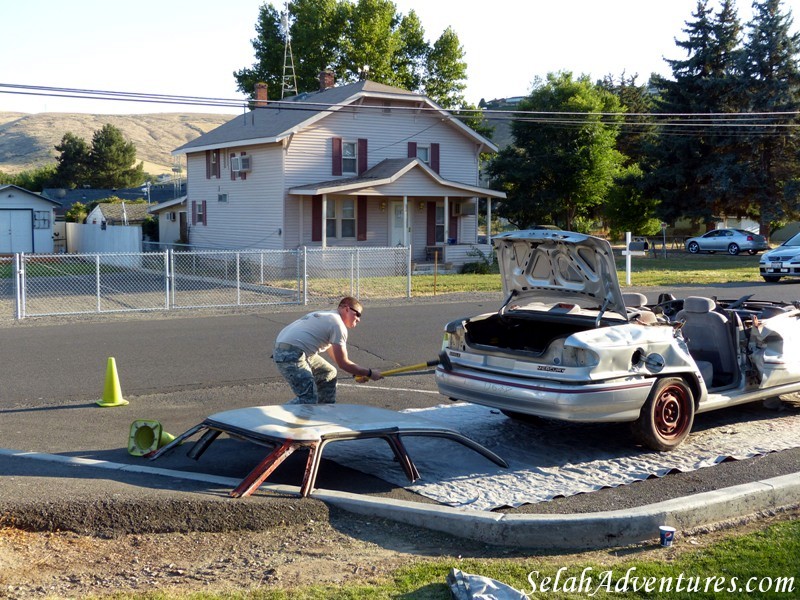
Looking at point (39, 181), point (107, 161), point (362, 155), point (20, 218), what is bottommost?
point (20, 218)

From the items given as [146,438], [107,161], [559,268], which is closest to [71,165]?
[107,161]

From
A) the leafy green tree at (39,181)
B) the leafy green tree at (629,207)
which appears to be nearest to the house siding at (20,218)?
the leafy green tree at (629,207)

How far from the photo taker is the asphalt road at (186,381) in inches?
281

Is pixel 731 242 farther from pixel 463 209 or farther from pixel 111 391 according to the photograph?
pixel 111 391

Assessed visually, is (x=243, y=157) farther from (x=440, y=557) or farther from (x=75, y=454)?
(x=440, y=557)

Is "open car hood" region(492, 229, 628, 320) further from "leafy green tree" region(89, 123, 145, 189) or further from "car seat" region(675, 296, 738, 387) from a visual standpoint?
"leafy green tree" region(89, 123, 145, 189)

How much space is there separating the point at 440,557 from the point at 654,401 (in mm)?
2862

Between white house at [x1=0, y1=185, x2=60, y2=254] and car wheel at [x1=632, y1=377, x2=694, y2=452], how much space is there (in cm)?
4456

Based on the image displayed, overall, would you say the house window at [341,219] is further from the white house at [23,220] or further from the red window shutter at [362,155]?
the white house at [23,220]

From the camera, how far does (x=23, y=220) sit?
4719cm

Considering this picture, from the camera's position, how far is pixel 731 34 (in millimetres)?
45688

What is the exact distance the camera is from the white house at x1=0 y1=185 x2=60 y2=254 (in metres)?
46.8

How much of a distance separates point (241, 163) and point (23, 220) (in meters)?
19.4

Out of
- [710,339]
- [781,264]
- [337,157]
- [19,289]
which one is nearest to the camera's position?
[710,339]
